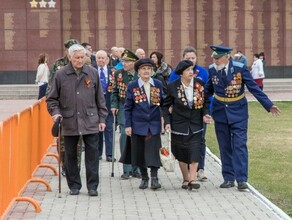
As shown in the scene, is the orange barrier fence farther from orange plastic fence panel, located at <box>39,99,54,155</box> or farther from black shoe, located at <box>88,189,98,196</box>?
black shoe, located at <box>88,189,98,196</box>

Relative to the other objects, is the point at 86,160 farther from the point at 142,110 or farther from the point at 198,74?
the point at 198,74

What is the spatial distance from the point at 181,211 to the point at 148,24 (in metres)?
33.0

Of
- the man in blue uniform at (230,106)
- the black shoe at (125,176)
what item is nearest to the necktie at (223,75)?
the man in blue uniform at (230,106)

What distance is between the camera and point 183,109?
13.4 meters

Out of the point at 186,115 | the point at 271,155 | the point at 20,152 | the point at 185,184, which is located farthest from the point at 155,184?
the point at 271,155

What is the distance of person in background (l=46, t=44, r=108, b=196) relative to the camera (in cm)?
1283

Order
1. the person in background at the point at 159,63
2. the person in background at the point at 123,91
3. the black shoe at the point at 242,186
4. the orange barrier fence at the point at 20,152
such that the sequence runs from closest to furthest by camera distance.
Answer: the orange barrier fence at the point at 20,152
the black shoe at the point at 242,186
the person in background at the point at 123,91
the person in background at the point at 159,63

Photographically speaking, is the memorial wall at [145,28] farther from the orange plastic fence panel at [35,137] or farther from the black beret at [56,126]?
the black beret at [56,126]

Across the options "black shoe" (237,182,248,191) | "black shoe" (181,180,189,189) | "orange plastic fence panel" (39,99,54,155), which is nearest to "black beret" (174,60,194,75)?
"black shoe" (181,180,189,189)

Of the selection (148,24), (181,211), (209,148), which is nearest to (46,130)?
(209,148)

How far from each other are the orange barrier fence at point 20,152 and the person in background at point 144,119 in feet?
4.47

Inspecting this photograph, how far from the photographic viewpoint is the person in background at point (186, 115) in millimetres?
13305

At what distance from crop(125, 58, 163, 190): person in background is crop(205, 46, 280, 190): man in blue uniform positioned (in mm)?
787

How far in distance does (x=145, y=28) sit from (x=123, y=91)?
96.2ft
